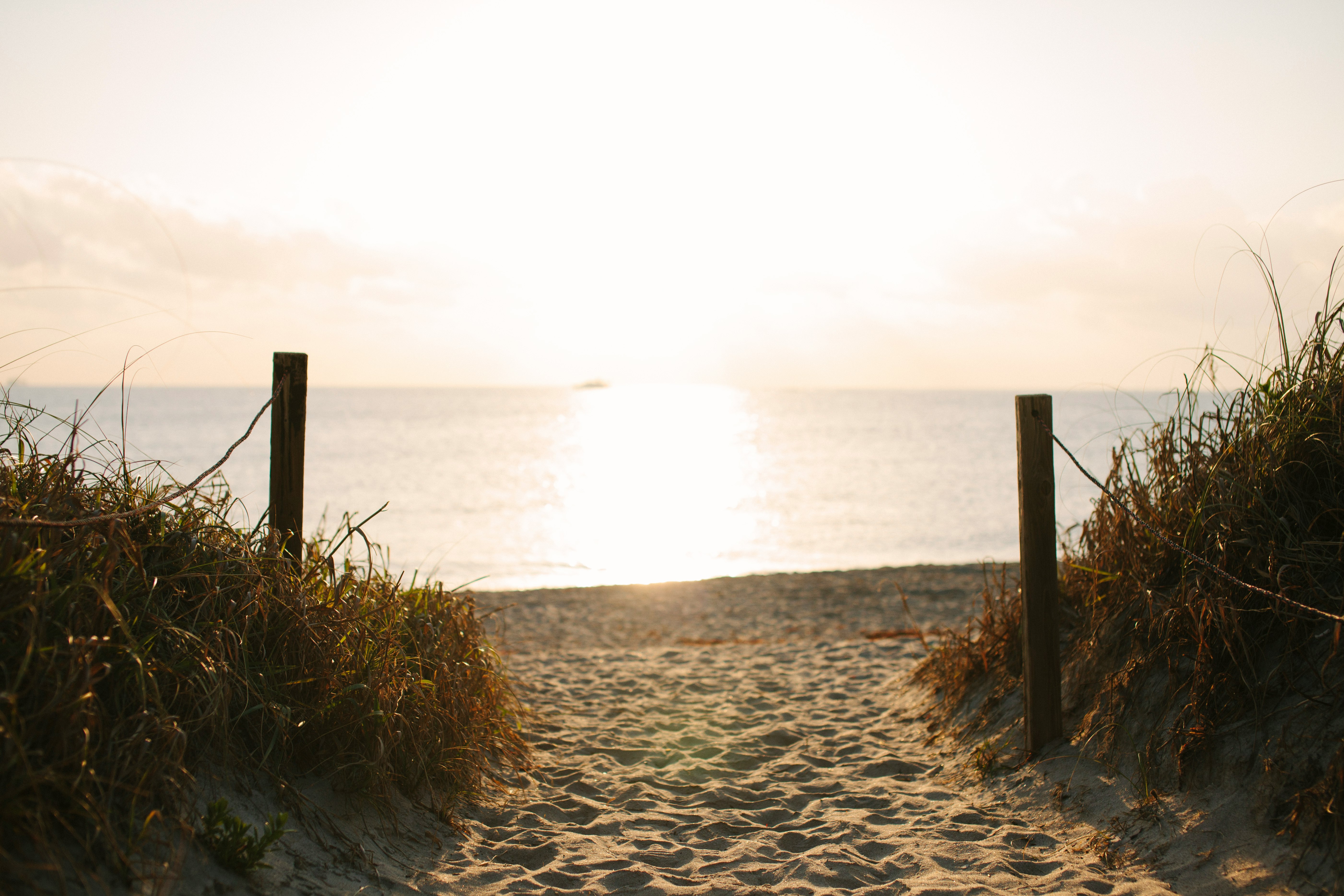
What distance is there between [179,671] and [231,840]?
26.0 inches

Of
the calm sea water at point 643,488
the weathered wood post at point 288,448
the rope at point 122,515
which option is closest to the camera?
the rope at point 122,515

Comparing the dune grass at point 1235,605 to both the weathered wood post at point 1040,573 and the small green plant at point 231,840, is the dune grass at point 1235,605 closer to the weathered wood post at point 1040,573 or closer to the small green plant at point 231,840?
the weathered wood post at point 1040,573

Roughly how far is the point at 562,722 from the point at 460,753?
60.7 inches

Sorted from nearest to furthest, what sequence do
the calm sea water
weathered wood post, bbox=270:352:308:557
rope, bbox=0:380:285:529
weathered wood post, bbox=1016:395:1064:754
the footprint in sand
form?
1. rope, bbox=0:380:285:529
2. the footprint in sand
3. weathered wood post, bbox=270:352:308:557
4. weathered wood post, bbox=1016:395:1064:754
5. the calm sea water

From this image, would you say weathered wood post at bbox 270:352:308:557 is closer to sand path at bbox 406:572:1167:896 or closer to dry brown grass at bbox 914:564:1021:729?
sand path at bbox 406:572:1167:896

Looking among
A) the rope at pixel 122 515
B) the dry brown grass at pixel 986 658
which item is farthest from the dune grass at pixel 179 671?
the dry brown grass at pixel 986 658

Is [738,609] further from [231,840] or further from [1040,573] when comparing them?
[231,840]

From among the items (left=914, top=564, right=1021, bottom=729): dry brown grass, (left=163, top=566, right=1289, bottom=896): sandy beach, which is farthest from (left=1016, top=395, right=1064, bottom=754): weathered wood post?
(left=914, top=564, right=1021, bottom=729): dry brown grass

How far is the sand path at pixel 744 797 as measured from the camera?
3.43 m

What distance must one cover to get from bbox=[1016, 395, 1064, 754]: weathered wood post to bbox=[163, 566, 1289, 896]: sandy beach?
0.38 meters

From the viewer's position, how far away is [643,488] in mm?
35094

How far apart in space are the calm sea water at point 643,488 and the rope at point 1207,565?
2.63 ft

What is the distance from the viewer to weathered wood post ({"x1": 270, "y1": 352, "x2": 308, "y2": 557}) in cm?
409

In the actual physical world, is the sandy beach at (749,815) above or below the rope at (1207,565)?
below
